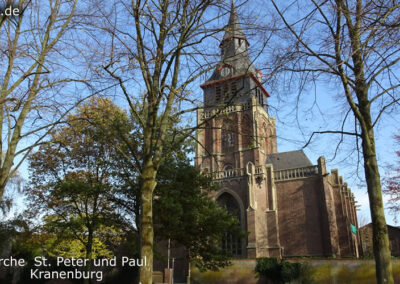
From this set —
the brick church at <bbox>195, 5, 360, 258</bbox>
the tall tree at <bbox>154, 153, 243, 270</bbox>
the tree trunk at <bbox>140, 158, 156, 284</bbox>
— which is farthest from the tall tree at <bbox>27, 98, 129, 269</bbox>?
the brick church at <bbox>195, 5, 360, 258</bbox>

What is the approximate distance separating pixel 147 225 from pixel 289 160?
29.2 metres

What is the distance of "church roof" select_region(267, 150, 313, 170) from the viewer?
32.9m

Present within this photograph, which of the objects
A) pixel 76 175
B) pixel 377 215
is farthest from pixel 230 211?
pixel 377 215

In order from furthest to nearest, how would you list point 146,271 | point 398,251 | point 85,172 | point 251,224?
1. point 398,251
2. point 251,224
3. point 85,172
4. point 146,271

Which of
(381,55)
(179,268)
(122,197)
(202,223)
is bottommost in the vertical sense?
(179,268)

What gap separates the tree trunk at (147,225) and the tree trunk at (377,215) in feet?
12.8

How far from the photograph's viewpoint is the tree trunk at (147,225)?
5918mm

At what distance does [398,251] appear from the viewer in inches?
1491

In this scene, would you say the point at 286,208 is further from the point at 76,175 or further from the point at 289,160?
the point at 76,175

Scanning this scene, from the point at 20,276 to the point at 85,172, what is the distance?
12146 mm

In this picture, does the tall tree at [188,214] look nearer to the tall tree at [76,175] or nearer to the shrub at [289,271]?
the tall tree at [76,175]

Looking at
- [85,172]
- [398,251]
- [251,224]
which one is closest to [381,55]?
[85,172]

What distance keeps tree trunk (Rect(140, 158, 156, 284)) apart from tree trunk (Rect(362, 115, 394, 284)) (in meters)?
3.91

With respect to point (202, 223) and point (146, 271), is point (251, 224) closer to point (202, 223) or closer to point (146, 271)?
point (202, 223)
